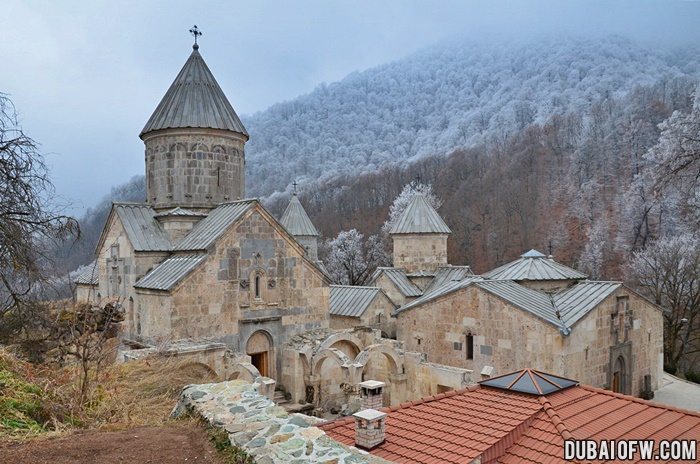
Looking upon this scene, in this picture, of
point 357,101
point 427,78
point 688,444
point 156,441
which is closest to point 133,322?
point 156,441

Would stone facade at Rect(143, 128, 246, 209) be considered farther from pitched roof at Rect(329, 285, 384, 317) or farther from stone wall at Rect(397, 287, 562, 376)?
stone wall at Rect(397, 287, 562, 376)

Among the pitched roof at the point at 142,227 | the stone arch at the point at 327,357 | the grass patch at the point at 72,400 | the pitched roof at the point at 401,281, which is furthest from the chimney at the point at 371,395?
the pitched roof at the point at 401,281

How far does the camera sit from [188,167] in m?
15.4

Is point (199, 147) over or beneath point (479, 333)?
over

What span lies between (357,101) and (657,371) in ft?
331

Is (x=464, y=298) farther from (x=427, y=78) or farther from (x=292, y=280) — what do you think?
(x=427, y=78)

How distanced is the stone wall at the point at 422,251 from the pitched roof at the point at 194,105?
946 centimetres

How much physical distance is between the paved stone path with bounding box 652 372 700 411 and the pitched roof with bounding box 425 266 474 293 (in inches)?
304

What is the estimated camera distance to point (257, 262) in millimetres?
13969

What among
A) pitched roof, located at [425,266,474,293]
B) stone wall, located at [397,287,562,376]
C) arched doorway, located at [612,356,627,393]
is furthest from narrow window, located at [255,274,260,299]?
arched doorway, located at [612,356,627,393]

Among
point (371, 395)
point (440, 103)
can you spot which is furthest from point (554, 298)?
point (440, 103)

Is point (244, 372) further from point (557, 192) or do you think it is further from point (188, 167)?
point (557, 192)

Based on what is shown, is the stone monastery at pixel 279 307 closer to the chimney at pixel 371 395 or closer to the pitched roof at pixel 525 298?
the pitched roof at pixel 525 298

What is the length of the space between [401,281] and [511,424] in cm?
1485
